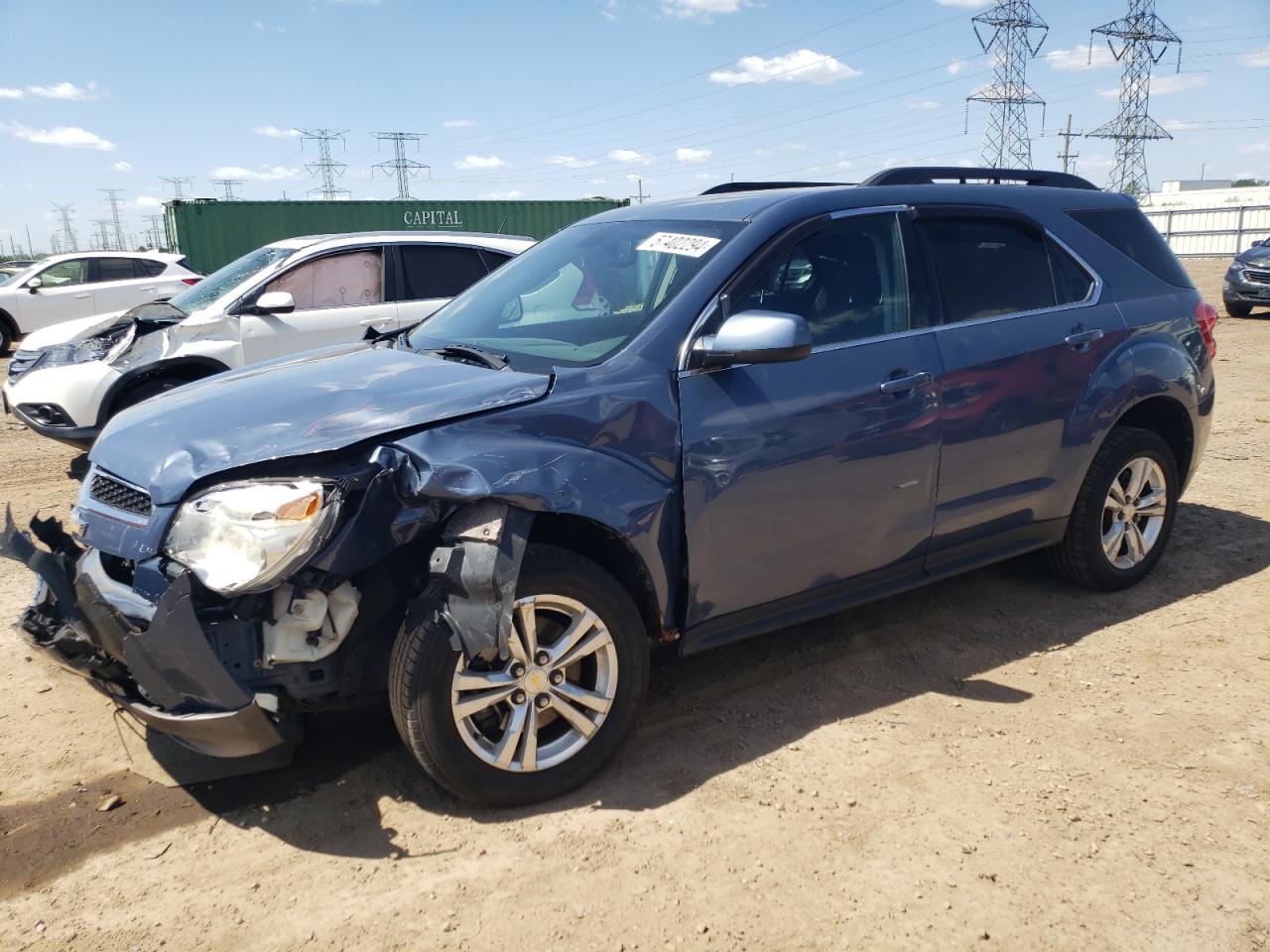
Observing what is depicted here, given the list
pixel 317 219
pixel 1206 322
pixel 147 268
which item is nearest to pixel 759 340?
pixel 1206 322

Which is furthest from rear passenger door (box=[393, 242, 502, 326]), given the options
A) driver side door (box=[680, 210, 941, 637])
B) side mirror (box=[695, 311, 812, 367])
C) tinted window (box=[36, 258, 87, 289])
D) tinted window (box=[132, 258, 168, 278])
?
A: tinted window (box=[36, 258, 87, 289])

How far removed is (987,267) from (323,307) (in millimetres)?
5320

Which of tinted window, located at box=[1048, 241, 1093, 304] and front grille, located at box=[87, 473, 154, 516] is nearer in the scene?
front grille, located at box=[87, 473, 154, 516]

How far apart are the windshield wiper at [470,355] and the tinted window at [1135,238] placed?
2.86 metres

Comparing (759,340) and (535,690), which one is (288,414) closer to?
(535,690)

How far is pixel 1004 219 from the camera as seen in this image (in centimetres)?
431

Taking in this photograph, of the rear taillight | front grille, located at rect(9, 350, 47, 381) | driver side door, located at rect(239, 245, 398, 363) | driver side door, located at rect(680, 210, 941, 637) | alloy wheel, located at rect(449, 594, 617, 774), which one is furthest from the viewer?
front grille, located at rect(9, 350, 47, 381)

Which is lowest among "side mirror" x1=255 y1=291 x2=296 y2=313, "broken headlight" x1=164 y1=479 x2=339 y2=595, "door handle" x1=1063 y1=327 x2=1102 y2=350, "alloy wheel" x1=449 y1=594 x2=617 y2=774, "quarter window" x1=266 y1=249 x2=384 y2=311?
"alloy wheel" x1=449 y1=594 x2=617 y2=774

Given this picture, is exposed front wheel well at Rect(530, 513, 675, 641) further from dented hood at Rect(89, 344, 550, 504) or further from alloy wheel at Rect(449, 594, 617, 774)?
dented hood at Rect(89, 344, 550, 504)

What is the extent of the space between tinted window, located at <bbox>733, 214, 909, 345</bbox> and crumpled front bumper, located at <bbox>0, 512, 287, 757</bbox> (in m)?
2.06

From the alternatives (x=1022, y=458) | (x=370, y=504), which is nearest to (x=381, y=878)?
(x=370, y=504)

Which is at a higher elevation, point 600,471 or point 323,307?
point 323,307

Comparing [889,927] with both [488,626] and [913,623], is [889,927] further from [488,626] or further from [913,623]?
[913,623]

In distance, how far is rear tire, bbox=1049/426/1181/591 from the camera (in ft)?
14.9
